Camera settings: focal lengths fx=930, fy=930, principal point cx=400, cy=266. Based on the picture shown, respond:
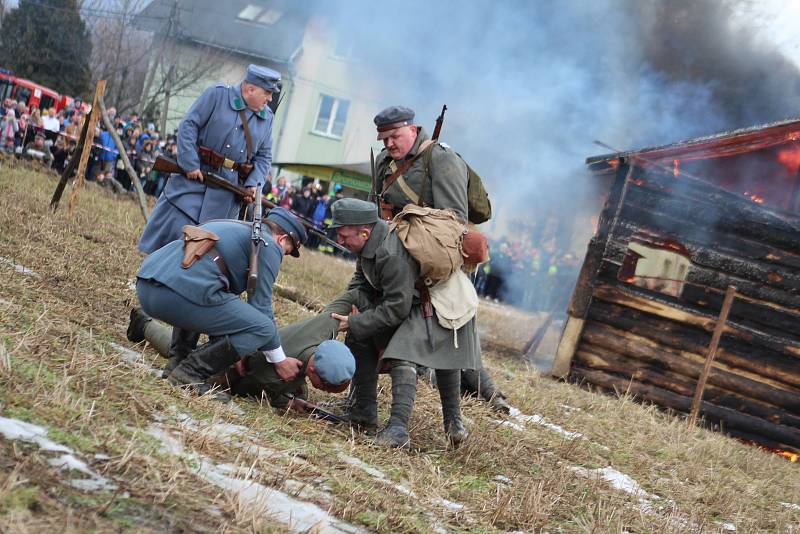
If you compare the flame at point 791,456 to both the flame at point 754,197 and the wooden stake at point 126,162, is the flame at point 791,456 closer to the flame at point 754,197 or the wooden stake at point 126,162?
the flame at point 754,197

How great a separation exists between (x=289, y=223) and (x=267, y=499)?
1.91 meters

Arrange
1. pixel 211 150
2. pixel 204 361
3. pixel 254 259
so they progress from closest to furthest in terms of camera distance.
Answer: pixel 254 259
pixel 204 361
pixel 211 150

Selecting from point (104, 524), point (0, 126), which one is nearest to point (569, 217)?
point (0, 126)

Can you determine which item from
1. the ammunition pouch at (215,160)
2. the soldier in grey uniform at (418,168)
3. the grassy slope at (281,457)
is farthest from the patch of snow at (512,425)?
the ammunition pouch at (215,160)

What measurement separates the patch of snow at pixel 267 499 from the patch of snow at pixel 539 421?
344cm

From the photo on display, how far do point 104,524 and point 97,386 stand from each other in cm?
145

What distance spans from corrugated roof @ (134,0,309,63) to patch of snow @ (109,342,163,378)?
29669mm

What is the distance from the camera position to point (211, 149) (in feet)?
21.2

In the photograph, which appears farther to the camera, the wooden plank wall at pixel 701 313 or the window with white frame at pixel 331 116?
the window with white frame at pixel 331 116

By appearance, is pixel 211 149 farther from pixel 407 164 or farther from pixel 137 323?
pixel 407 164

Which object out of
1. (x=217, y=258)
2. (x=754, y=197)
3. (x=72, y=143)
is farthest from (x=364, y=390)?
(x=72, y=143)

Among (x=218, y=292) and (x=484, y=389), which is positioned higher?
(x=218, y=292)

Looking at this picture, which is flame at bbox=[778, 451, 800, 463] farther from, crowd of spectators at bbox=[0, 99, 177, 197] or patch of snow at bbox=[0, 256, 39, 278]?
crowd of spectators at bbox=[0, 99, 177, 197]

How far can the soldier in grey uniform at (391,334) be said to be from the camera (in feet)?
17.0
